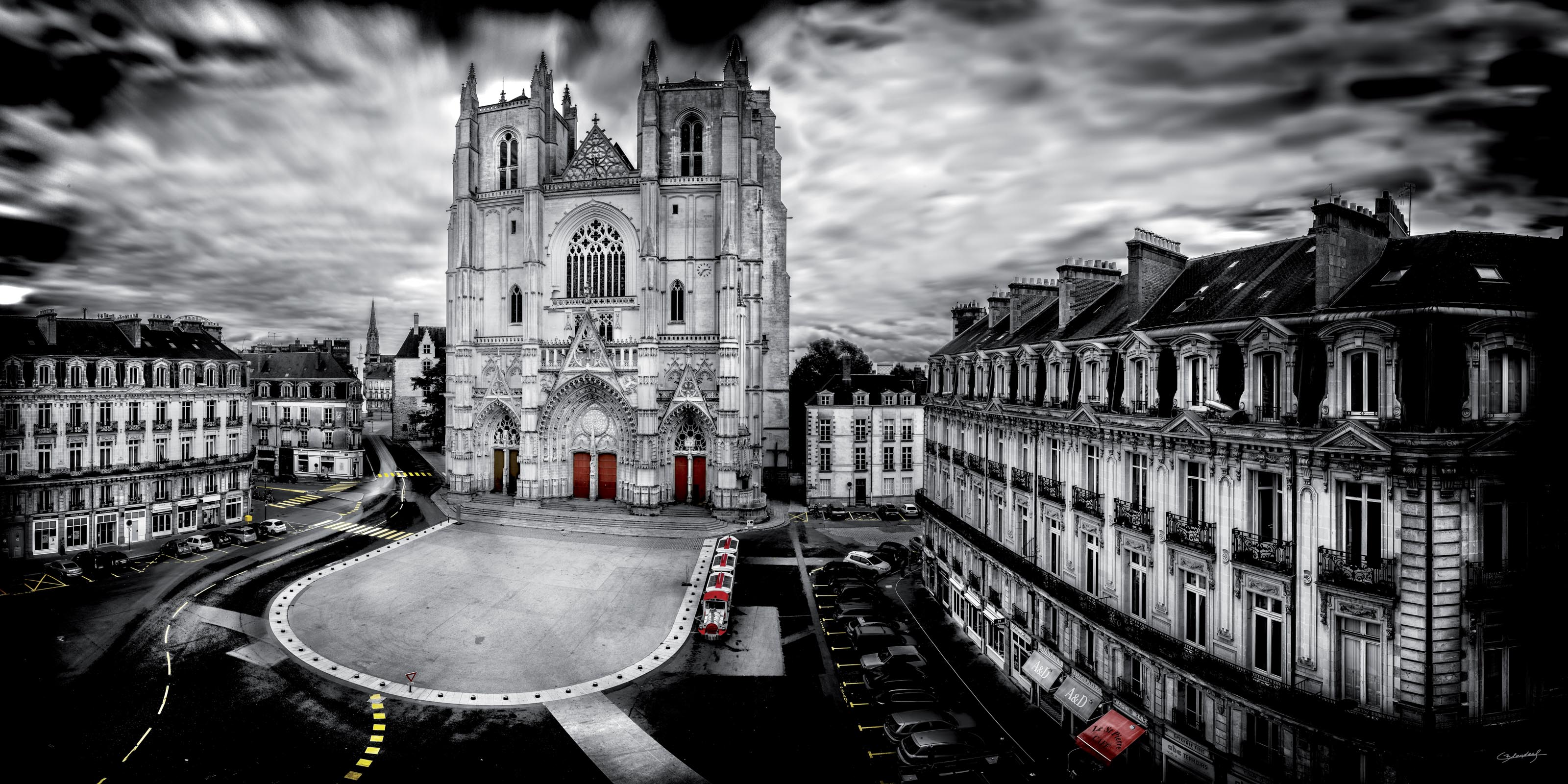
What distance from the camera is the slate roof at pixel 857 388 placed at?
42000mm

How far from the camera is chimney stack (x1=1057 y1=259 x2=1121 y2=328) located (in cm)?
1922

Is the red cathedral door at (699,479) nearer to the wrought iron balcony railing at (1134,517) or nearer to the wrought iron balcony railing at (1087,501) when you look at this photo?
the wrought iron balcony railing at (1087,501)

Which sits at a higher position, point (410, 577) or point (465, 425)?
point (465, 425)

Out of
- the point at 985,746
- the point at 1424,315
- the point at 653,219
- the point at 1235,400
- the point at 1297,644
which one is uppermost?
the point at 653,219

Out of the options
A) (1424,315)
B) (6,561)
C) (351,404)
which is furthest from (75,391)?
(1424,315)

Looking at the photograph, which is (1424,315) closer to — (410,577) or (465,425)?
(410,577)

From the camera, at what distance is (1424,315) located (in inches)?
384

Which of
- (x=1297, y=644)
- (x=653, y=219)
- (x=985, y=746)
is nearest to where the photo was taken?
(x=1297, y=644)

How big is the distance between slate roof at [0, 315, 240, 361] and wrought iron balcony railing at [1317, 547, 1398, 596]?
40095 millimetres

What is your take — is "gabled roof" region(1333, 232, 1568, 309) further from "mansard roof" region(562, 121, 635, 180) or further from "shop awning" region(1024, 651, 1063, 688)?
"mansard roof" region(562, 121, 635, 180)

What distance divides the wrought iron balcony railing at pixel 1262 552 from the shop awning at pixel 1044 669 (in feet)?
19.1

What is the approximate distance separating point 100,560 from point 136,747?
19.0 m

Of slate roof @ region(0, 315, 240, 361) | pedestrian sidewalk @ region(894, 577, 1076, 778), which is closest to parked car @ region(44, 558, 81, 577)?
slate roof @ region(0, 315, 240, 361)

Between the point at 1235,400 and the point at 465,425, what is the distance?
41864mm
